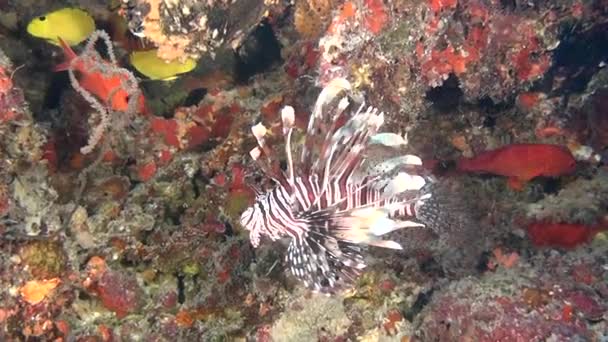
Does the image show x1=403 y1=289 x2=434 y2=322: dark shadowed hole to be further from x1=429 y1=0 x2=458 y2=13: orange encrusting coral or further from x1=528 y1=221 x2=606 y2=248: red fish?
x1=429 y1=0 x2=458 y2=13: orange encrusting coral

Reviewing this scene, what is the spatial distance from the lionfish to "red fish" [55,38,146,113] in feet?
5.49

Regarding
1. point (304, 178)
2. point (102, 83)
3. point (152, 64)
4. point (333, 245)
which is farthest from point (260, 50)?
point (333, 245)

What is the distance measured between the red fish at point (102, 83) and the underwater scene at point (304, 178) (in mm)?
25

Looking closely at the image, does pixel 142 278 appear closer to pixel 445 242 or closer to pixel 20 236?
pixel 20 236

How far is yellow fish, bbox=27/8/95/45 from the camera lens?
3992mm

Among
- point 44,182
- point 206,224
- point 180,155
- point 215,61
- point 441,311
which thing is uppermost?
point 215,61

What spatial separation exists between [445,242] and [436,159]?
128 cm

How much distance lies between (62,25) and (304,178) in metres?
2.50

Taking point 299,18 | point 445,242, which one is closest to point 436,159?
point 445,242

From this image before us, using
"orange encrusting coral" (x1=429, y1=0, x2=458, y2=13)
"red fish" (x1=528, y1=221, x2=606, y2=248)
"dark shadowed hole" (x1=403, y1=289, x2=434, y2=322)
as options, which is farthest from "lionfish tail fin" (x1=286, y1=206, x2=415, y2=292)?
"orange encrusting coral" (x1=429, y1=0, x2=458, y2=13)

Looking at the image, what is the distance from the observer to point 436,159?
4984 mm

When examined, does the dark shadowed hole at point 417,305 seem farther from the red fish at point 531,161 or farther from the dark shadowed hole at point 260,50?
the dark shadowed hole at point 260,50

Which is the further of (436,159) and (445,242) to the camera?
(436,159)

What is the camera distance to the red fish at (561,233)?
390 cm
